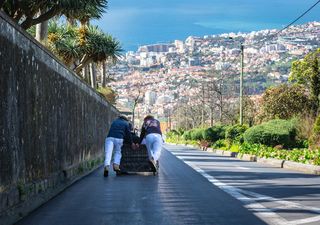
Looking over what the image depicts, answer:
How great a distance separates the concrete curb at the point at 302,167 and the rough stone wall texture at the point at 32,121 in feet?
25.5

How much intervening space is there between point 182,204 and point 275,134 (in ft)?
79.9

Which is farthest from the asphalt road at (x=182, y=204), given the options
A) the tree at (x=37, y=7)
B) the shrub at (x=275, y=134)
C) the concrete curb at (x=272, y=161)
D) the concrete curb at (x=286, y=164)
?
the shrub at (x=275, y=134)

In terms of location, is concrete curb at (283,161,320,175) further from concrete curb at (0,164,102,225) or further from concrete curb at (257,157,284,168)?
concrete curb at (0,164,102,225)

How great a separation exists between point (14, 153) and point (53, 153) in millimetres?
3885

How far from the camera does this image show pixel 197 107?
10262 cm

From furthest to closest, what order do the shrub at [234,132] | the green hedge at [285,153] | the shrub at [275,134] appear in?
the shrub at [234,132]
the shrub at [275,134]
the green hedge at [285,153]

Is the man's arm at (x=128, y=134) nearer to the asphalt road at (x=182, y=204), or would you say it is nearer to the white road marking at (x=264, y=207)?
the asphalt road at (x=182, y=204)

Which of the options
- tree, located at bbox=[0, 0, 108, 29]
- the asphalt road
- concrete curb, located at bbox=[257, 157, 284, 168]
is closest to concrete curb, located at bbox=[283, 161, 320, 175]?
concrete curb, located at bbox=[257, 157, 284, 168]

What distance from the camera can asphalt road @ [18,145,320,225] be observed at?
320 inches

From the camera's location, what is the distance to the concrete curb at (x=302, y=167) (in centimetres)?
1961

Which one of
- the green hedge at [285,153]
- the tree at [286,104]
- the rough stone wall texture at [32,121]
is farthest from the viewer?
the tree at [286,104]

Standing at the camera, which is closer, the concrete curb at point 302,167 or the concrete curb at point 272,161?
the concrete curb at point 302,167

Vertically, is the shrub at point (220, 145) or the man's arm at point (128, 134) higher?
the man's arm at point (128, 134)

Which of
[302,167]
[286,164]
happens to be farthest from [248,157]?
[302,167]
